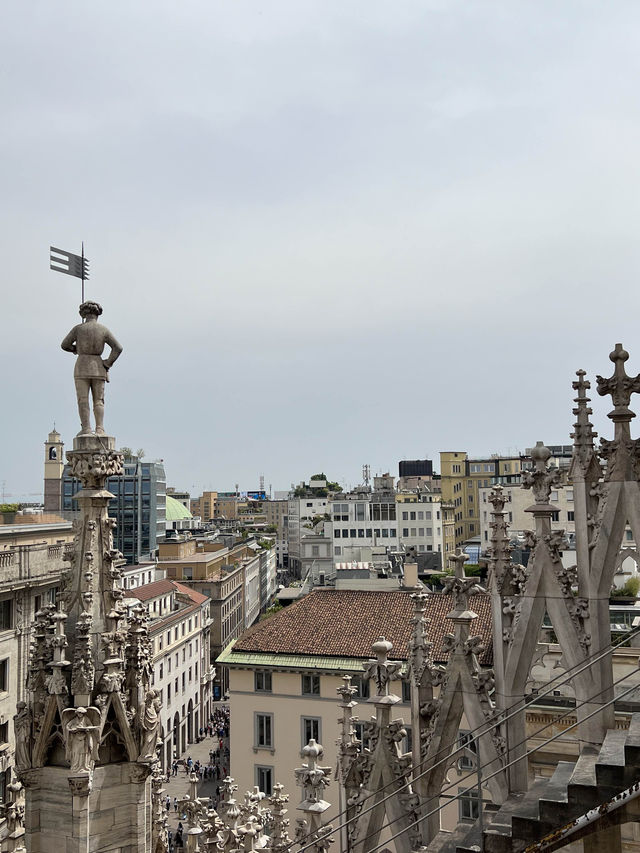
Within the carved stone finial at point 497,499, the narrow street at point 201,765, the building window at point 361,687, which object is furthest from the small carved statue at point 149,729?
the narrow street at point 201,765

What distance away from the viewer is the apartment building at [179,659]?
60172mm

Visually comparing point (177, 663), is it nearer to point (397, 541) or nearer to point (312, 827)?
point (397, 541)

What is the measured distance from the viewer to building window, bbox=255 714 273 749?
122ft

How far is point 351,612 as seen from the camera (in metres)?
39.9

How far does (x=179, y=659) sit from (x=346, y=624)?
32153 mm

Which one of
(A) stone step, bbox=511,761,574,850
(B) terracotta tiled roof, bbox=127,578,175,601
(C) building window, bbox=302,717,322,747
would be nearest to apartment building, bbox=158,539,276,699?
(B) terracotta tiled roof, bbox=127,578,175,601

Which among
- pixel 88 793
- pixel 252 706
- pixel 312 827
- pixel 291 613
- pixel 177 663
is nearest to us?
pixel 88 793

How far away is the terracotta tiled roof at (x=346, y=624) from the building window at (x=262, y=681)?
111 centimetres

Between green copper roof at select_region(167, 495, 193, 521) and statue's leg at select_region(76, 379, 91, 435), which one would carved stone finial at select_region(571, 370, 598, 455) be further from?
green copper roof at select_region(167, 495, 193, 521)

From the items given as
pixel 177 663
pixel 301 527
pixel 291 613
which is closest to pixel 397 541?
pixel 177 663

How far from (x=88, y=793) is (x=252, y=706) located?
32675mm

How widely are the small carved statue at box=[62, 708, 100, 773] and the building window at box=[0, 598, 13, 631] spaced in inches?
1288

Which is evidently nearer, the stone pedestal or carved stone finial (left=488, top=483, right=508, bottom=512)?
the stone pedestal

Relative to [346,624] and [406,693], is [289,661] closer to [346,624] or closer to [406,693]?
[346,624]
